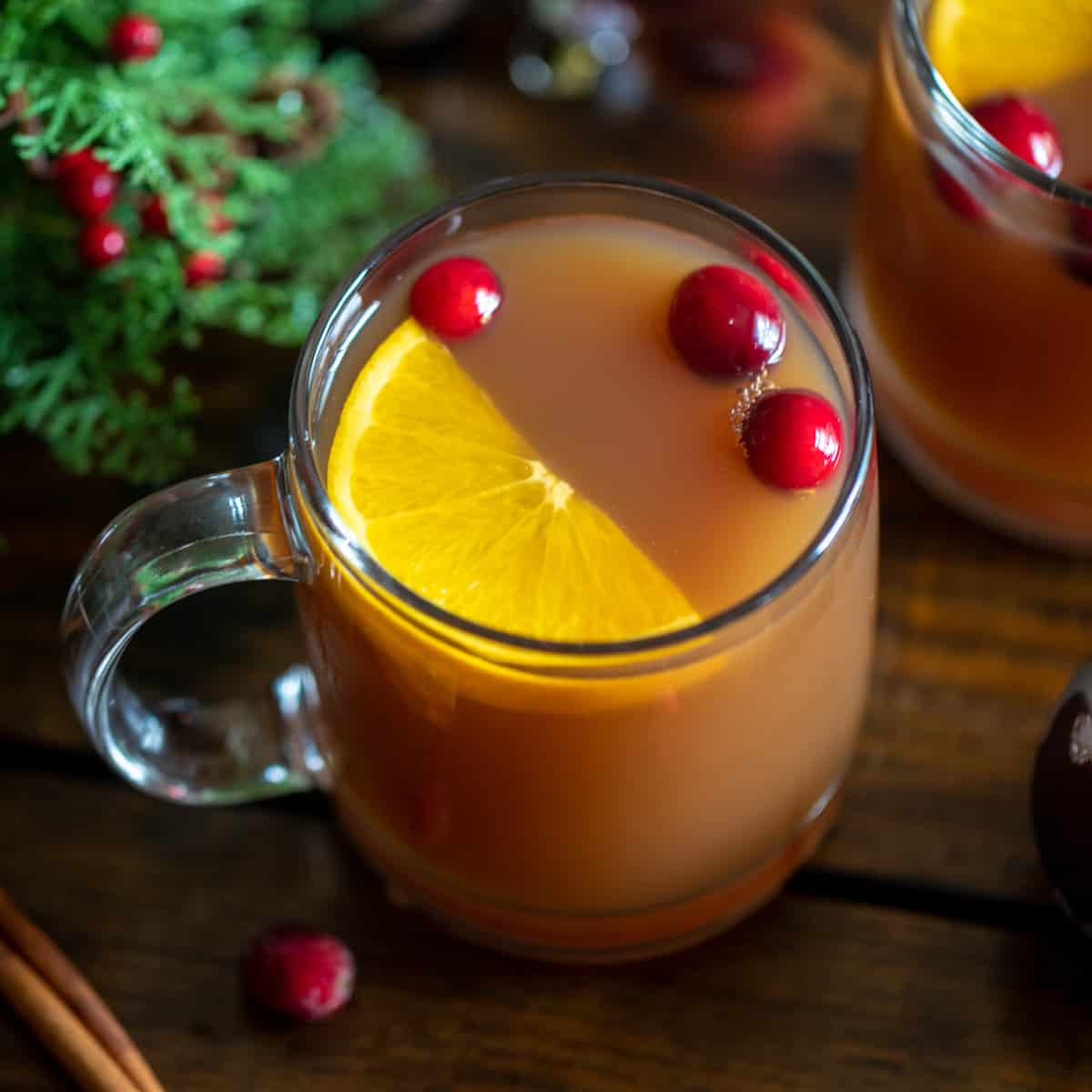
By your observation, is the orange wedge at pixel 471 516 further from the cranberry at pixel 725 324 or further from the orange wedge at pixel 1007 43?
the orange wedge at pixel 1007 43

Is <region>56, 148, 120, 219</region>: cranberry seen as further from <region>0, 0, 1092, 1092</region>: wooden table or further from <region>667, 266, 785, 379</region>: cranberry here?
<region>667, 266, 785, 379</region>: cranberry

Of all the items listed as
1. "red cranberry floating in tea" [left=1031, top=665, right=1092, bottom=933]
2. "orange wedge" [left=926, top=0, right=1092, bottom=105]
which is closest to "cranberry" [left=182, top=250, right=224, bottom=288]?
"orange wedge" [left=926, top=0, right=1092, bottom=105]

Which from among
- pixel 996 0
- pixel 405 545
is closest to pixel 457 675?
pixel 405 545

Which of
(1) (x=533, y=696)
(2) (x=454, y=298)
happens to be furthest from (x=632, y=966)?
(2) (x=454, y=298)

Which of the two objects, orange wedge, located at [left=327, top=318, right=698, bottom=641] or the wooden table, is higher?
orange wedge, located at [left=327, top=318, right=698, bottom=641]

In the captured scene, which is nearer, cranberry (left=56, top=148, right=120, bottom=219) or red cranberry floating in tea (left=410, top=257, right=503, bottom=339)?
red cranberry floating in tea (left=410, top=257, right=503, bottom=339)
